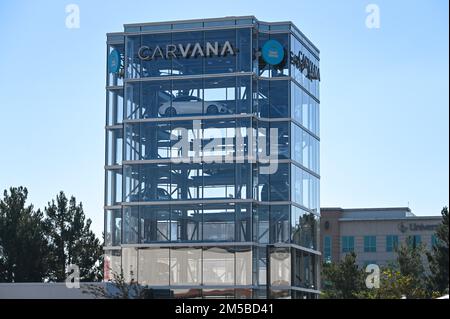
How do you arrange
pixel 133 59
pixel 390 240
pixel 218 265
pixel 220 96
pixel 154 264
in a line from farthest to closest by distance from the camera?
pixel 390 240 < pixel 133 59 < pixel 220 96 < pixel 154 264 < pixel 218 265

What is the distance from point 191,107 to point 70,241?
18739 mm

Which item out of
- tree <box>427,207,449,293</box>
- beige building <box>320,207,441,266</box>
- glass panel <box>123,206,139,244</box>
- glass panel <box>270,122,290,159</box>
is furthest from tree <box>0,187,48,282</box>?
beige building <box>320,207,441,266</box>

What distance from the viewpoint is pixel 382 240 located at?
146 m

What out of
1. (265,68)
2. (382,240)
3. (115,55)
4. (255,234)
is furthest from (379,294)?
(382,240)

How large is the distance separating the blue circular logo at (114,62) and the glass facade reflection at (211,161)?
1.96m

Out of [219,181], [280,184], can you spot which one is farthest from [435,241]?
[219,181]

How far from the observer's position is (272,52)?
86062 millimetres

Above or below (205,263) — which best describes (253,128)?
above

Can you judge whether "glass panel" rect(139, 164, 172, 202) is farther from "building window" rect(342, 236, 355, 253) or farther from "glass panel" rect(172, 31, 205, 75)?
"building window" rect(342, 236, 355, 253)

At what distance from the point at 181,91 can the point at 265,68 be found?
743 cm

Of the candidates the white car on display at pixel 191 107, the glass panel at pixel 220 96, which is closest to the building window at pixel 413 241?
the glass panel at pixel 220 96

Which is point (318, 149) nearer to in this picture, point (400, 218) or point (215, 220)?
point (215, 220)

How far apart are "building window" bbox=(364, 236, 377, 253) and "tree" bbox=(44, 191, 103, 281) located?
203 ft

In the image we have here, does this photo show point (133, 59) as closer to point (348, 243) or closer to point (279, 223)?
point (279, 223)
